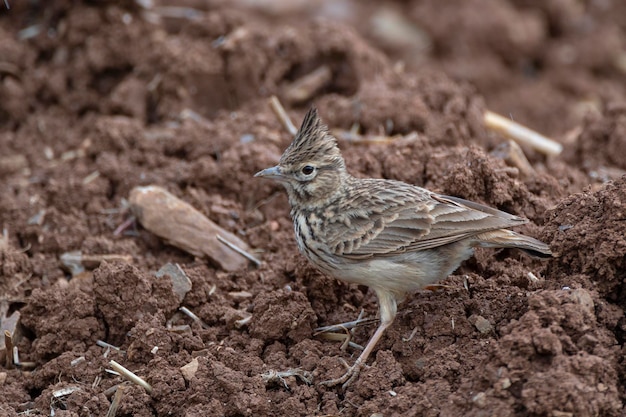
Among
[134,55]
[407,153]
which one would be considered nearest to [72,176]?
[134,55]

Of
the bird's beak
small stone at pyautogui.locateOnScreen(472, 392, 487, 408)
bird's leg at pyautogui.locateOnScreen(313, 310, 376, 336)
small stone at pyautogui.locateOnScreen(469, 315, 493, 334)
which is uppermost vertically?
the bird's beak

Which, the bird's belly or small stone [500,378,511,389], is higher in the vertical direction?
small stone [500,378,511,389]

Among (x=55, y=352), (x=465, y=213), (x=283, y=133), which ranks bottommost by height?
(x=55, y=352)

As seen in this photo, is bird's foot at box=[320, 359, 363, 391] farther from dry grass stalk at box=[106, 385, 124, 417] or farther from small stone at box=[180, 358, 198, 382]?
dry grass stalk at box=[106, 385, 124, 417]

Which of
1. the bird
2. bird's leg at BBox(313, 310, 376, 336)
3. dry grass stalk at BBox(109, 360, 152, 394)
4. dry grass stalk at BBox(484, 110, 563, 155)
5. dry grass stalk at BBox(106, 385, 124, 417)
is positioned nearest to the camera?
dry grass stalk at BBox(106, 385, 124, 417)

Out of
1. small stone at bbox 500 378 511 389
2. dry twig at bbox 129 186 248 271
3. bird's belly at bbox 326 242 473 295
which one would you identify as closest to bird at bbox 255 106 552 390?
bird's belly at bbox 326 242 473 295

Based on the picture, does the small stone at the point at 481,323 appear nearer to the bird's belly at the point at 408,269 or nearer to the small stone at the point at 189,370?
the bird's belly at the point at 408,269

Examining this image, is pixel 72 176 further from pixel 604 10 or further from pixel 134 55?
pixel 604 10
